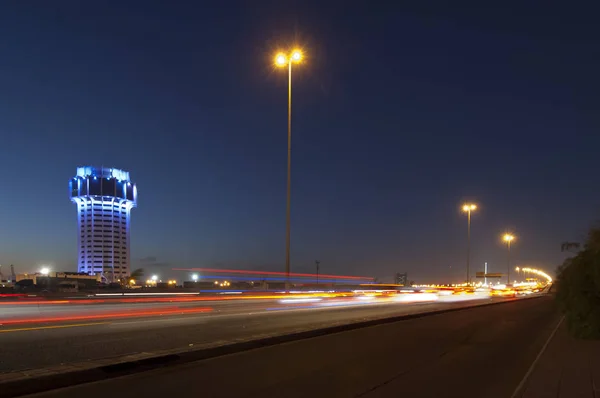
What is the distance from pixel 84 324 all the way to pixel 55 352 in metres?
6.58

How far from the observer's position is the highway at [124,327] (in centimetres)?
1220

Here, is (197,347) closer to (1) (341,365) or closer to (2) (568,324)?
(1) (341,365)

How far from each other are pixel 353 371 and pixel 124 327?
945 centimetres

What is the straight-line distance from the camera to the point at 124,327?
1770 cm

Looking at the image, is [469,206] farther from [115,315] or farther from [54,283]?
[115,315]

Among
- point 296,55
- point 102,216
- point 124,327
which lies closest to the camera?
point 124,327

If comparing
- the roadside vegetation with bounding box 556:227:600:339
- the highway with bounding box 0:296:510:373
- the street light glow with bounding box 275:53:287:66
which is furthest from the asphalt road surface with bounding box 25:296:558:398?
the street light glow with bounding box 275:53:287:66

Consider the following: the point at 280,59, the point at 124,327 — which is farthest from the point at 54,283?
the point at 124,327

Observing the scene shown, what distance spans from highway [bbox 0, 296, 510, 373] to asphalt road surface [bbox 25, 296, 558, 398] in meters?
1.60

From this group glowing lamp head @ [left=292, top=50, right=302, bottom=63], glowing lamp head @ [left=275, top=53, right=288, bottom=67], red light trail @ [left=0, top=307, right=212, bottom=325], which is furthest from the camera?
glowing lamp head @ [left=275, top=53, right=288, bottom=67]

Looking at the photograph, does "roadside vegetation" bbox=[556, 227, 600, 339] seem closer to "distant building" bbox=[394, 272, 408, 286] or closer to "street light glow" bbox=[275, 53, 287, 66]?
"street light glow" bbox=[275, 53, 287, 66]

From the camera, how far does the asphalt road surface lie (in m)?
8.91

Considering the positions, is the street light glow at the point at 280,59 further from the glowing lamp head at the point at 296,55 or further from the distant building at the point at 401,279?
the distant building at the point at 401,279

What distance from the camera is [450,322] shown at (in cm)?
2256
